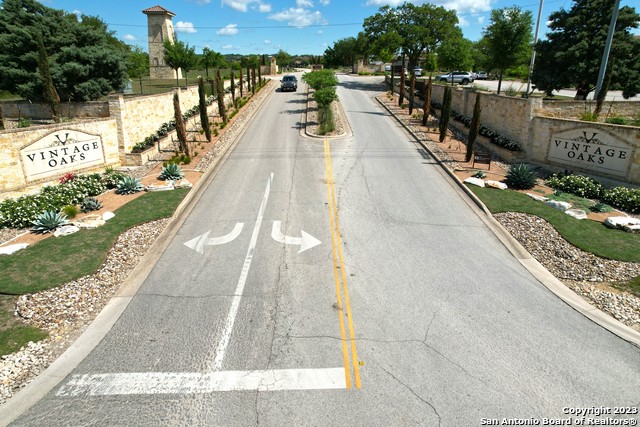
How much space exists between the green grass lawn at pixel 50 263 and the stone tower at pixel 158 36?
5082 centimetres

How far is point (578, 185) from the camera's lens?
17.2 metres

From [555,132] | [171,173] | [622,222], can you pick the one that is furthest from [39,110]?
Result: [622,222]

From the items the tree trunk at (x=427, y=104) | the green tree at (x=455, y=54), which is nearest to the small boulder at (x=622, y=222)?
the tree trunk at (x=427, y=104)

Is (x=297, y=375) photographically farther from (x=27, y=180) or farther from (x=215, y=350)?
(x=27, y=180)

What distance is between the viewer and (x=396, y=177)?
62.0ft

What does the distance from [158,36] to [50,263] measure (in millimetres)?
56515

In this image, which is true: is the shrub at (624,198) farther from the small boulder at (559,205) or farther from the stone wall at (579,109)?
the stone wall at (579,109)

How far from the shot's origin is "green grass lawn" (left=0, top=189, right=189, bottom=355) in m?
8.24

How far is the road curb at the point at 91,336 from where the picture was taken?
6566mm

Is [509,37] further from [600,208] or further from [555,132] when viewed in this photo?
[600,208]

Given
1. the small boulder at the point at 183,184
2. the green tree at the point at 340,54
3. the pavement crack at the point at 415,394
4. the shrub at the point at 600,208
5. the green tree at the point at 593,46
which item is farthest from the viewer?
the green tree at the point at 340,54

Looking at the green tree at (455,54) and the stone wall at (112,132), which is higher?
the green tree at (455,54)

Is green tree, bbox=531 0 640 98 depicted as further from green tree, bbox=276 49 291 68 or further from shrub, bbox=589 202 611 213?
green tree, bbox=276 49 291 68

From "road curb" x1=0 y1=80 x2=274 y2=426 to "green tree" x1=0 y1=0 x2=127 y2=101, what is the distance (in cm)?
1793
